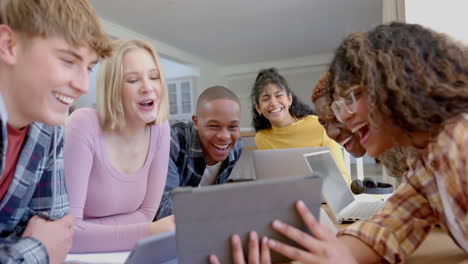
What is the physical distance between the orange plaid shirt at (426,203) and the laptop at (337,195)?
29 centimetres

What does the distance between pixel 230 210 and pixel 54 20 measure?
59 centimetres

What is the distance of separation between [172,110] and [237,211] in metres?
9.48

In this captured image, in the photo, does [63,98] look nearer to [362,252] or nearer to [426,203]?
[362,252]

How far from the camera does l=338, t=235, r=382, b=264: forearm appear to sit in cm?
81

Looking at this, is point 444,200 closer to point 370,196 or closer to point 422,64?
point 422,64

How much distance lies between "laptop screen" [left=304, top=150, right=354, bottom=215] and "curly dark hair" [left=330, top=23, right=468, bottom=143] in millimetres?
588

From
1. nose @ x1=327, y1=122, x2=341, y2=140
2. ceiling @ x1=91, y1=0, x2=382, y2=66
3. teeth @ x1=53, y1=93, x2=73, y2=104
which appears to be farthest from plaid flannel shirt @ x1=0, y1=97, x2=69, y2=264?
ceiling @ x1=91, y1=0, x2=382, y2=66

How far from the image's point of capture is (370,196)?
151 cm

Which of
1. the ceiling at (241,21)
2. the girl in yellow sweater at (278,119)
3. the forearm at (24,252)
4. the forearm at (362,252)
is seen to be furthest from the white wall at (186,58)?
the forearm at (362,252)

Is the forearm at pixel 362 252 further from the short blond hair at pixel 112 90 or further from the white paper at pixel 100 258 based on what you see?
the short blond hair at pixel 112 90

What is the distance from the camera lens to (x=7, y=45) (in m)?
0.78

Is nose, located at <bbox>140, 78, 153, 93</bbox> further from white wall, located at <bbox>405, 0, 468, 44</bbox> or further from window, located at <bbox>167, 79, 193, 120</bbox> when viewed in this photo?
window, located at <bbox>167, 79, 193, 120</bbox>

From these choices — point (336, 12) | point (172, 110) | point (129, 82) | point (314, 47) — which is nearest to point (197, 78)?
point (172, 110)

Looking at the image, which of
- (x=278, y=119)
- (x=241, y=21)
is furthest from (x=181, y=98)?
(x=278, y=119)
